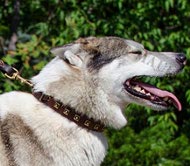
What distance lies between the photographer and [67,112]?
4.14 meters

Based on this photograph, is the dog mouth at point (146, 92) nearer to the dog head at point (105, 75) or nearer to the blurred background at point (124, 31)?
the dog head at point (105, 75)

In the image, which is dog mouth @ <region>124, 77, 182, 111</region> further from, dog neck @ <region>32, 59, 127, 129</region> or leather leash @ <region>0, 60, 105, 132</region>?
leather leash @ <region>0, 60, 105, 132</region>

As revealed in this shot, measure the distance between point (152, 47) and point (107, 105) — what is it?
10.5 ft

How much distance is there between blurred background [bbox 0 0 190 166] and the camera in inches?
289

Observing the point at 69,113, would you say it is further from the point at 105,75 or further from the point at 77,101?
the point at 105,75

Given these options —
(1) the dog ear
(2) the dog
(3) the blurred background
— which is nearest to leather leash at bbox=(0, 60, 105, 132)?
(2) the dog

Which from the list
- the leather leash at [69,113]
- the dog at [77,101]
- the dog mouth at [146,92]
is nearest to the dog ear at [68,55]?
the dog at [77,101]

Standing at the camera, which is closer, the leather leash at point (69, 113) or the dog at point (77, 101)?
the dog at point (77, 101)

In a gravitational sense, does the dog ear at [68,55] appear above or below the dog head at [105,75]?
above

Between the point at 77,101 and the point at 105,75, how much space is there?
304mm

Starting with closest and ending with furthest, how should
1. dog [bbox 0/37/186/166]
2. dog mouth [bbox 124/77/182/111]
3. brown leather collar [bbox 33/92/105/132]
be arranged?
dog [bbox 0/37/186/166]
brown leather collar [bbox 33/92/105/132]
dog mouth [bbox 124/77/182/111]

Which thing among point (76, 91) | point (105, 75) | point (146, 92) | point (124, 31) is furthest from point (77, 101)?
point (124, 31)

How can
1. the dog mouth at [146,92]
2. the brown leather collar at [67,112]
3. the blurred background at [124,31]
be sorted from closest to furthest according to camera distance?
the brown leather collar at [67,112]
the dog mouth at [146,92]
the blurred background at [124,31]

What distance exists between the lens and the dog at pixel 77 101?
4.01 metres
